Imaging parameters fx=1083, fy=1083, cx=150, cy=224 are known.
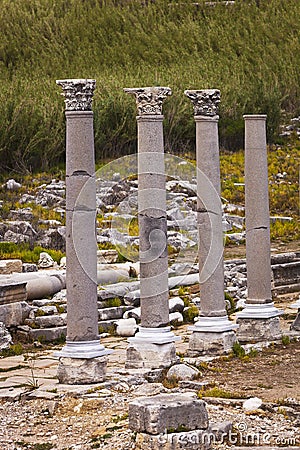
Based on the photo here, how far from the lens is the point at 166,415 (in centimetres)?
997

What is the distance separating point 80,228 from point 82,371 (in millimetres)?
1736

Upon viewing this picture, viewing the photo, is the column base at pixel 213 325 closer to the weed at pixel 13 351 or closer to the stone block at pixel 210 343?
the stone block at pixel 210 343

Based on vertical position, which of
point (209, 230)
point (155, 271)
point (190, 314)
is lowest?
point (190, 314)

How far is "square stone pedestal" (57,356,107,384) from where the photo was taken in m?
12.9

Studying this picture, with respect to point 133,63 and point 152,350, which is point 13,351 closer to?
point 152,350

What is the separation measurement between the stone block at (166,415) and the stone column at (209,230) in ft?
16.6

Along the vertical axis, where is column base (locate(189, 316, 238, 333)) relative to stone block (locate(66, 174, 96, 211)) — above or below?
below

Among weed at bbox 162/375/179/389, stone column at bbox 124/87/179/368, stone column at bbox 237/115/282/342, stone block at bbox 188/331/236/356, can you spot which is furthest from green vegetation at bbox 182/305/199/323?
weed at bbox 162/375/179/389

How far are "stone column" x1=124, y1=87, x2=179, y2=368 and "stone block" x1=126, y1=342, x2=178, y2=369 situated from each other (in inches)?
0.6

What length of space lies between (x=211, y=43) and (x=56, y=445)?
39.4 meters

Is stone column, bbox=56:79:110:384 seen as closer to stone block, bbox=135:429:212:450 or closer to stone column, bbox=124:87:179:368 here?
stone column, bbox=124:87:179:368

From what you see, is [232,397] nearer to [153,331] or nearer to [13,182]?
[153,331]

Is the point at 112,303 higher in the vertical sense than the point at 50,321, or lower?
higher

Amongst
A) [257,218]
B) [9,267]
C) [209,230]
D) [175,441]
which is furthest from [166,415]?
[9,267]
